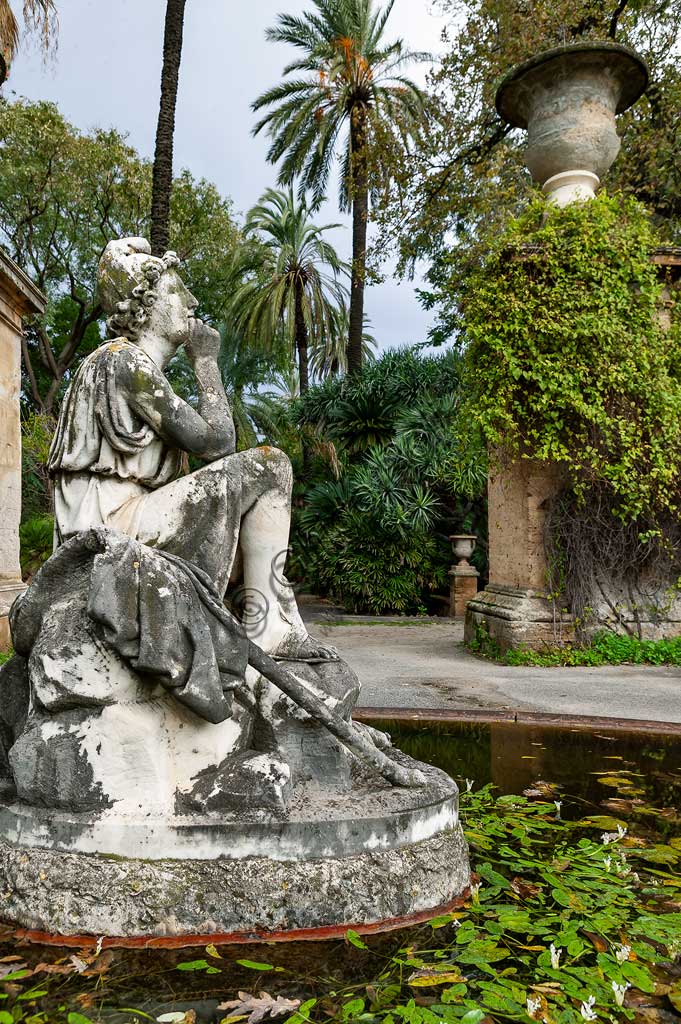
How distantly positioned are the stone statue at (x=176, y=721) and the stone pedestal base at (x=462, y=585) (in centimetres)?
1105

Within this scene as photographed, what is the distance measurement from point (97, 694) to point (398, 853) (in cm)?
95

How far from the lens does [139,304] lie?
8.88ft

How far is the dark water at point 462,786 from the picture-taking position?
5.75 feet

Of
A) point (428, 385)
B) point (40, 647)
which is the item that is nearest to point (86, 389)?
point (40, 647)

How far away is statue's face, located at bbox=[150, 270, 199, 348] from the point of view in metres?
2.74

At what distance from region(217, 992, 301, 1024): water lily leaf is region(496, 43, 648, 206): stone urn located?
7.76 meters

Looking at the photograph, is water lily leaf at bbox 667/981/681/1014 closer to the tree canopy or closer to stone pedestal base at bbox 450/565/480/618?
stone pedestal base at bbox 450/565/480/618

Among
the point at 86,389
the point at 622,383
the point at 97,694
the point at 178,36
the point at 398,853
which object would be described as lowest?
the point at 398,853

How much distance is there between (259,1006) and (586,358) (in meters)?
6.81

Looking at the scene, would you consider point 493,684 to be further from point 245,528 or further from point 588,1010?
point 588,1010

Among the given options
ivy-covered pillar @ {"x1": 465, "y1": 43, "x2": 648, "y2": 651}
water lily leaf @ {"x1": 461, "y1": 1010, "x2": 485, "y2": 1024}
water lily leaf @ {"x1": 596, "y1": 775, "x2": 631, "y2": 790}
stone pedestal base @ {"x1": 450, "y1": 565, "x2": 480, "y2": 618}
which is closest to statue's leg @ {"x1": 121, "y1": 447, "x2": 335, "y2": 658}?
water lily leaf @ {"x1": 461, "y1": 1010, "x2": 485, "y2": 1024}

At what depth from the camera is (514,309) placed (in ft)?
24.6

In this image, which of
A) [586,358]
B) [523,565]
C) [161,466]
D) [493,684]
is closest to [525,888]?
[161,466]

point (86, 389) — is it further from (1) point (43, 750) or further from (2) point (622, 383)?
(2) point (622, 383)
